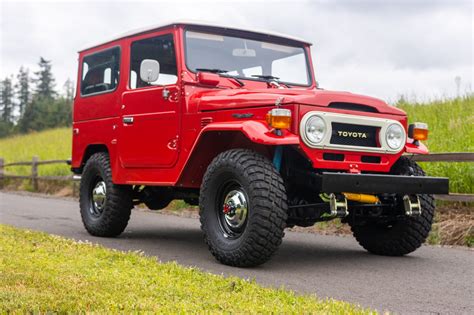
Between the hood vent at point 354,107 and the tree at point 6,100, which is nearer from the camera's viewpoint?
the hood vent at point 354,107

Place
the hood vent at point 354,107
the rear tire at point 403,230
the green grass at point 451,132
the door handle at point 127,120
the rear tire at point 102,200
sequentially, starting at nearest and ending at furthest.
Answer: the hood vent at point 354,107 < the rear tire at point 403,230 < the door handle at point 127,120 < the rear tire at point 102,200 < the green grass at point 451,132

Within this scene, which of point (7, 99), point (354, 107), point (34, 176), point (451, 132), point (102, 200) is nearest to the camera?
point (354, 107)

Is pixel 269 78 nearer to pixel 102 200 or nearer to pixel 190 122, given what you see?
pixel 190 122

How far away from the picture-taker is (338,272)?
5602mm

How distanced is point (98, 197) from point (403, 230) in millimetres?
3796

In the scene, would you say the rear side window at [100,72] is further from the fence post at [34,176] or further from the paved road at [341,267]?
the fence post at [34,176]

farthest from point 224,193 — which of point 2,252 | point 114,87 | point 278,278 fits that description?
point 114,87

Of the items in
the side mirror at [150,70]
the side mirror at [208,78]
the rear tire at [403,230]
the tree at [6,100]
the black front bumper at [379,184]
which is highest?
the tree at [6,100]

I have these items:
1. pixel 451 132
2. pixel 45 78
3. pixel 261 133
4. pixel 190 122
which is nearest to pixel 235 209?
pixel 261 133

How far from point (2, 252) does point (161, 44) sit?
2.87 metres

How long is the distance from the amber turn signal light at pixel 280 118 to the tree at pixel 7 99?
293ft

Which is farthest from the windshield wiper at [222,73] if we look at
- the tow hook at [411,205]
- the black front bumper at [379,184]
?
the tow hook at [411,205]

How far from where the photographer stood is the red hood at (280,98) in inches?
225

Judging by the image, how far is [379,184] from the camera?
5617 millimetres
